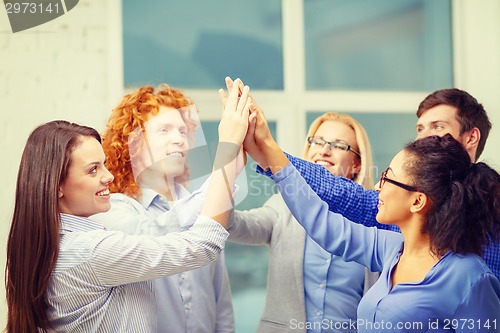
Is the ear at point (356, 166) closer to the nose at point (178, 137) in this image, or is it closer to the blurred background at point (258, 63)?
the nose at point (178, 137)

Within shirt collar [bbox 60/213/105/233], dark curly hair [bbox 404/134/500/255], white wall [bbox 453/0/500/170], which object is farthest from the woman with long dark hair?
white wall [bbox 453/0/500/170]

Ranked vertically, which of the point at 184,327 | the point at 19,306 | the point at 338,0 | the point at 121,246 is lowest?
the point at 184,327

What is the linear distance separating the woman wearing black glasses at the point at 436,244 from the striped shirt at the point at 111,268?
0.41 metres

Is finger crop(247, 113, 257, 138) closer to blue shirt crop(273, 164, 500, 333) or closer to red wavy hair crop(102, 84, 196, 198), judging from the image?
red wavy hair crop(102, 84, 196, 198)

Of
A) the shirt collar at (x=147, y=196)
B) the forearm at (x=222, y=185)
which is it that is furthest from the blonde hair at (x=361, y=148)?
the forearm at (x=222, y=185)

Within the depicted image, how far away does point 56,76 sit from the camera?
348cm

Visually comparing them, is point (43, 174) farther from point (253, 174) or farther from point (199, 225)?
point (253, 174)

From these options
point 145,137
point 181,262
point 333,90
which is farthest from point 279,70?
point 181,262

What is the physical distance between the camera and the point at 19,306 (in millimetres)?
1807

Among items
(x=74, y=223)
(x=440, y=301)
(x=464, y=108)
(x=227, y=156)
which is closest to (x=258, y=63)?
(x=464, y=108)

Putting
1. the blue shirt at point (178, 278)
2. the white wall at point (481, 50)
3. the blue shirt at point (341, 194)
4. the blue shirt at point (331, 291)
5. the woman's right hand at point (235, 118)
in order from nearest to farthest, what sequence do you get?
the woman's right hand at point (235, 118), the blue shirt at point (178, 278), the blue shirt at point (341, 194), the blue shirt at point (331, 291), the white wall at point (481, 50)

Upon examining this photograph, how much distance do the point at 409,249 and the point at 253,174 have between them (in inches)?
75.7

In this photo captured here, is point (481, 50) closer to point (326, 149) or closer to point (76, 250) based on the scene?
point (326, 149)

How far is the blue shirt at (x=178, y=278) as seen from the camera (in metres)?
2.17
